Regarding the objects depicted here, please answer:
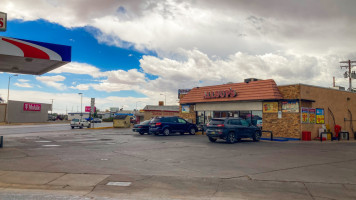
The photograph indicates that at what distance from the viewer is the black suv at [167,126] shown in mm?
25875

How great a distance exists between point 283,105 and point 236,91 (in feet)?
16.4

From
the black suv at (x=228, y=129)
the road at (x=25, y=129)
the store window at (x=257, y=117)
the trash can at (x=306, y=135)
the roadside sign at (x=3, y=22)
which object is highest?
the roadside sign at (x=3, y=22)

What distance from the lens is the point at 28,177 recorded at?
8336mm

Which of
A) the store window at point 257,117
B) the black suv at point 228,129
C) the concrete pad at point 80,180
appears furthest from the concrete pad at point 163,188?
the store window at point 257,117

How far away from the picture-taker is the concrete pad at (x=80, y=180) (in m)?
7.67

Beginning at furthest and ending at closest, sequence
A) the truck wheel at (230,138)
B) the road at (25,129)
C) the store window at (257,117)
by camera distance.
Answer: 1. the road at (25,129)
2. the store window at (257,117)
3. the truck wheel at (230,138)

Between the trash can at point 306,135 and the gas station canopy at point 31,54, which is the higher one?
the gas station canopy at point 31,54

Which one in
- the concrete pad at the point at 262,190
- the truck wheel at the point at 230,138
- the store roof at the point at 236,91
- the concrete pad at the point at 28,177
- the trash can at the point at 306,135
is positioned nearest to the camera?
the concrete pad at the point at 262,190

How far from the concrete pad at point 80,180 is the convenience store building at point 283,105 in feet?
Answer: 61.3

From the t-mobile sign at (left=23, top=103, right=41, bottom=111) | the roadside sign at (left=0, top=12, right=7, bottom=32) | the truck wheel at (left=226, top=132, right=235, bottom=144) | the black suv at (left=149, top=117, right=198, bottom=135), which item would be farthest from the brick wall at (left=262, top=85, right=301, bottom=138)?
the t-mobile sign at (left=23, top=103, right=41, bottom=111)

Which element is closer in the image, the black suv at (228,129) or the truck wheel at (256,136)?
the black suv at (228,129)

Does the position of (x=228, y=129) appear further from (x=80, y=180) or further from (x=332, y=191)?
(x=80, y=180)

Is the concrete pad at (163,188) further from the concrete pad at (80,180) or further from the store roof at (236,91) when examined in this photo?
the store roof at (236,91)

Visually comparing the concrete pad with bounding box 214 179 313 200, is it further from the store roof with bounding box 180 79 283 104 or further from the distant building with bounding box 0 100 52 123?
the distant building with bounding box 0 100 52 123
